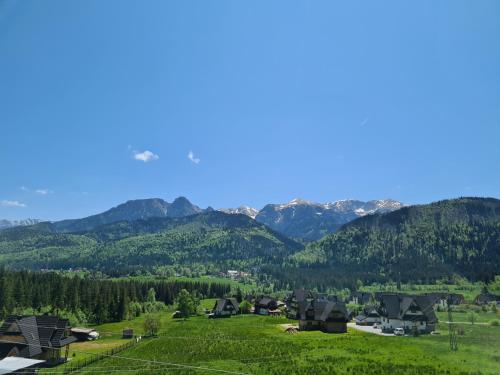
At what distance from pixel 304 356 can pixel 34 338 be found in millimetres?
41609

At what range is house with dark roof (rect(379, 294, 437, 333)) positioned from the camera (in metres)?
90.4

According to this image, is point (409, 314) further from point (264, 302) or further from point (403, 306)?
point (264, 302)

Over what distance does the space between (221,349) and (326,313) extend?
116 feet

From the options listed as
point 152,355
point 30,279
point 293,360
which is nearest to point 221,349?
point 152,355

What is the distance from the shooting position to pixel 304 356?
5228 cm

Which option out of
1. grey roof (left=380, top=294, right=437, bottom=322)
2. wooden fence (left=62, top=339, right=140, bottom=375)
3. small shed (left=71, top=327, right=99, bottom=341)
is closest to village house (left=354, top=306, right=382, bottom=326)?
grey roof (left=380, top=294, right=437, bottom=322)

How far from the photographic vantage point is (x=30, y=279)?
136m

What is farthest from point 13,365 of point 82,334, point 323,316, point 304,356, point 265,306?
point 265,306

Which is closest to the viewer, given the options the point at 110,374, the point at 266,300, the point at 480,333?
the point at 110,374

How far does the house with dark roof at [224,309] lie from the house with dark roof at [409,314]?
6120 cm

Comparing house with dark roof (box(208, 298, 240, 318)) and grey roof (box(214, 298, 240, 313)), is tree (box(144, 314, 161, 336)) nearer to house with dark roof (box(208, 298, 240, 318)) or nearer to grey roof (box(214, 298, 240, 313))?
house with dark roof (box(208, 298, 240, 318))

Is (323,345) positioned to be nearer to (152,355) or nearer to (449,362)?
(449,362)

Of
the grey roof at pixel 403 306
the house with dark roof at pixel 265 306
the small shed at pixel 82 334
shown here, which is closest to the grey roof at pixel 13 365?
the small shed at pixel 82 334

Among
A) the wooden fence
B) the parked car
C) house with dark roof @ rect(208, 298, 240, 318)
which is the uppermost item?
the wooden fence
